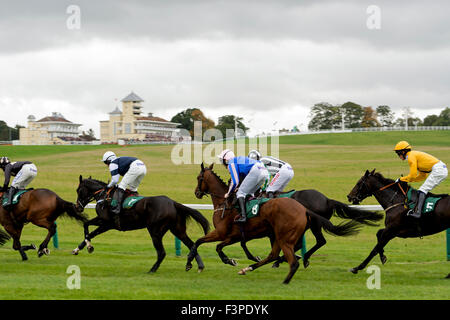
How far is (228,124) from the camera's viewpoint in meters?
93.6

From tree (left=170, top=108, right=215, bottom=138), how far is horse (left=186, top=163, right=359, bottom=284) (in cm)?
9496

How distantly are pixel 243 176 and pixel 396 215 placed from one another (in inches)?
91.7

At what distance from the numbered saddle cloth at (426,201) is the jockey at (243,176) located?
7.00ft

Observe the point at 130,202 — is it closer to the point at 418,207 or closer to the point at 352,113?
the point at 418,207

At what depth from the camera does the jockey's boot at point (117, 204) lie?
365 inches

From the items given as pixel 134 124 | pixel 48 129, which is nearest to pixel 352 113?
pixel 134 124

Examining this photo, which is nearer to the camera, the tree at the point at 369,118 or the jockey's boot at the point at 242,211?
the jockey's boot at the point at 242,211

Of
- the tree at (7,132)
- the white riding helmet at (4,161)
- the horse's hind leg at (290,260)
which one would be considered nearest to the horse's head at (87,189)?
the white riding helmet at (4,161)

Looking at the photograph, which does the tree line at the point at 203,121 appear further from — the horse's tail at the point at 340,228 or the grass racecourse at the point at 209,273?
the horse's tail at the point at 340,228
